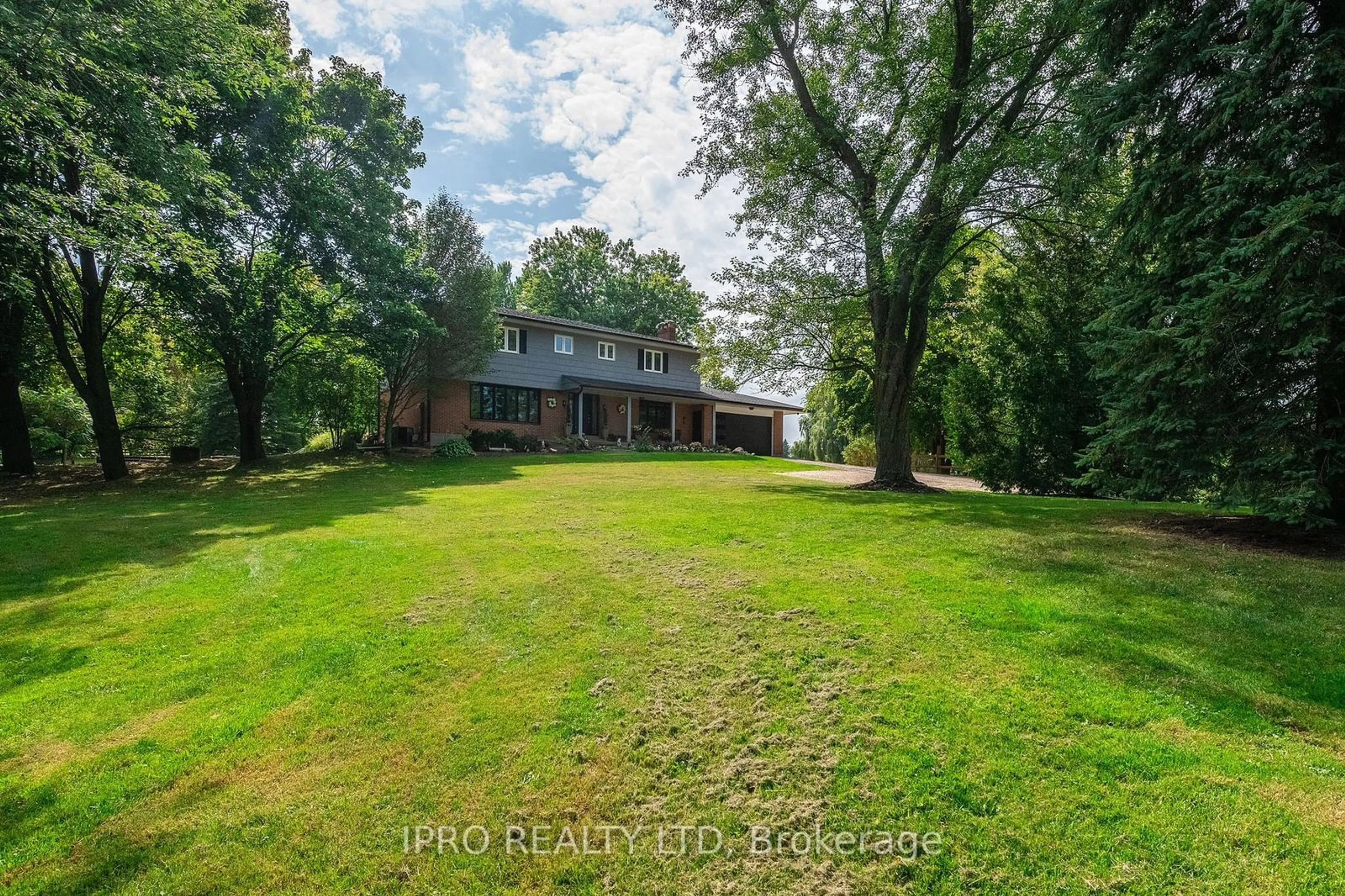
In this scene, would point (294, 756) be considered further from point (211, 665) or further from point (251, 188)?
point (251, 188)

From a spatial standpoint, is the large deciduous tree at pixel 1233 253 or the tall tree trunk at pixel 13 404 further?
the tall tree trunk at pixel 13 404

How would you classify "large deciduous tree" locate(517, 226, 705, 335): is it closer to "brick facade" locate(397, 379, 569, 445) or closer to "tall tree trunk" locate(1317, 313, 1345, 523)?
"brick facade" locate(397, 379, 569, 445)

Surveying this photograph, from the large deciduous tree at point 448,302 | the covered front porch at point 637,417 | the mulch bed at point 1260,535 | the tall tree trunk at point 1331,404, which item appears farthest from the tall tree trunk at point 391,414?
the tall tree trunk at point 1331,404

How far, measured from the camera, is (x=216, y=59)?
11.6m

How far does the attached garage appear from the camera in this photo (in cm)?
3294

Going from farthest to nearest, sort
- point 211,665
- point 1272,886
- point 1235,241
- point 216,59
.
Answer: point 216,59
point 1235,241
point 211,665
point 1272,886

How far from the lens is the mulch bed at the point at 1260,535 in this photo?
595cm

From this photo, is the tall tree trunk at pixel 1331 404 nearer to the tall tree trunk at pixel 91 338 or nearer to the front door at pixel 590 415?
the tall tree trunk at pixel 91 338

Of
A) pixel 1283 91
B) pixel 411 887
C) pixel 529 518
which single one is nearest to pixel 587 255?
pixel 529 518

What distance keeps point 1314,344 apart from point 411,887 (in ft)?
26.3

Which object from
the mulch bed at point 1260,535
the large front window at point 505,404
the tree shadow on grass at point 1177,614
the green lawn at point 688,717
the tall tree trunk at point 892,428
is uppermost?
the large front window at point 505,404

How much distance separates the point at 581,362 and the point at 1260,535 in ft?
81.8

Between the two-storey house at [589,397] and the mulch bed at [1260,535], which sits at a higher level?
the two-storey house at [589,397]

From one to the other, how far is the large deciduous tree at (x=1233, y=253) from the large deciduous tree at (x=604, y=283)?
37.5 m
